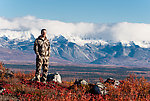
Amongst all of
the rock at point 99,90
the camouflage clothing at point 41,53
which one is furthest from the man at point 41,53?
the rock at point 99,90

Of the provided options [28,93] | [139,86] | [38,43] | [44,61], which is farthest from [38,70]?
[139,86]

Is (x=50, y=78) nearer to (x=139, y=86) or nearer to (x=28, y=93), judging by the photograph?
(x=28, y=93)

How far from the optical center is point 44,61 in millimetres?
18469

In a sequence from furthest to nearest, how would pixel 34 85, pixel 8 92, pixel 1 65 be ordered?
pixel 1 65 → pixel 34 85 → pixel 8 92

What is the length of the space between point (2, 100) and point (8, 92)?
1.15 m

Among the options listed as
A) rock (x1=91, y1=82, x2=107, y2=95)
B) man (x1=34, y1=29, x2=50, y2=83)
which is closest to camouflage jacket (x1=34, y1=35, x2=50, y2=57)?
man (x1=34, y1=29, x2=50, y2=83)

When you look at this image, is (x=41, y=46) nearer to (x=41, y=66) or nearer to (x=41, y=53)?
(x=41, y=53)

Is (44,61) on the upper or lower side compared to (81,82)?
upper

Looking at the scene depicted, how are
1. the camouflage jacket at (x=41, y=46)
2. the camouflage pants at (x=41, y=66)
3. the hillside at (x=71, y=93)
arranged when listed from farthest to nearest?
the camouflage jacket at (x=41, y=46) → the camouflage pants at (x=41, y=66) → the hillside at (x=71, y=93)

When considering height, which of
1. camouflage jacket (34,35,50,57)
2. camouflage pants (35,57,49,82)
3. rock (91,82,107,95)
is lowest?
rock (91,82,107,95)

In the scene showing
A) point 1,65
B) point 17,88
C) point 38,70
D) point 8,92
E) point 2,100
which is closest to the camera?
point 2,100

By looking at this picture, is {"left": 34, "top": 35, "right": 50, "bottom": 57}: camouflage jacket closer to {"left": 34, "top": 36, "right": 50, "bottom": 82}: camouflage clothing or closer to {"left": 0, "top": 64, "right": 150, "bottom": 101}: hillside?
{"left": 34, "top": 36, "right": 50, "bottom": 82}: camouflage clothing

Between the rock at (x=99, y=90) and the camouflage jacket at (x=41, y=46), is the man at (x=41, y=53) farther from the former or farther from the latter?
the rock at (x=99, y=90)

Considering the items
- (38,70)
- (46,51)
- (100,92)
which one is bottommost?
(100,92)
